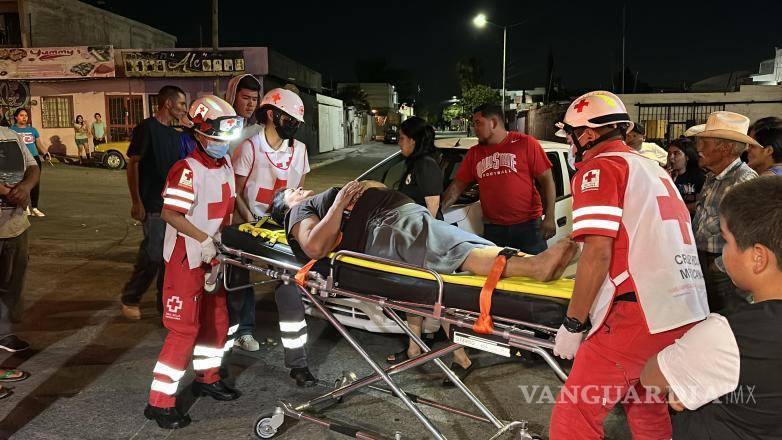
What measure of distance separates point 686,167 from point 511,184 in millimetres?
2104

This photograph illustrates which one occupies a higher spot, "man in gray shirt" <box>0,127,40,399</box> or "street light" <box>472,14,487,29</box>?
"street light" <box>472,14,487,29</box>

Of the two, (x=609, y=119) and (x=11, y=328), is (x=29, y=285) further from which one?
(x=609, y=119)

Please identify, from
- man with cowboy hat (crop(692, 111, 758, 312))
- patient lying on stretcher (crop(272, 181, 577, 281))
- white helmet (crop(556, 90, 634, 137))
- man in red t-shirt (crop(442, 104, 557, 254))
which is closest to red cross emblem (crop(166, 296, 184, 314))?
patient lying on stretcher (crop(272, 181, 577, 281))

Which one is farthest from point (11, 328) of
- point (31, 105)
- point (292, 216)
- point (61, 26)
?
point (61, 26)

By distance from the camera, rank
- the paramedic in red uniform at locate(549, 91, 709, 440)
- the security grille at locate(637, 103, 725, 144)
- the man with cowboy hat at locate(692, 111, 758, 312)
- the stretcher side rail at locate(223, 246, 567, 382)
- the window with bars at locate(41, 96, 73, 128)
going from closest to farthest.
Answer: the paramedic in red uniform at locate(549, 91, 709, 440) < the stretcher side rail at locate(223, 246, 567, 382) < the man with cowboy hat at locate(692, 111, 758, 312) < the security grille at locate(637, 103, 725, 144) < the window with bars at locate(41, 96, 73, 128)

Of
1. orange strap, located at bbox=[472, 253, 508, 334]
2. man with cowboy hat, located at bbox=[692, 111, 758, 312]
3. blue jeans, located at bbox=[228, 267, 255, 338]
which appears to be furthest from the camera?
→ blue jeans, located at bbox=[228, 267, 255, 338]

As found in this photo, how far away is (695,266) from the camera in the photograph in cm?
233

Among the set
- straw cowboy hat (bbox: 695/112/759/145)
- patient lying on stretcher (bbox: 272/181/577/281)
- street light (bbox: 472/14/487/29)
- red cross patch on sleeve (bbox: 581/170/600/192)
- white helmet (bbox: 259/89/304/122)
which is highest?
street light (bbox: 472/14/487/29)

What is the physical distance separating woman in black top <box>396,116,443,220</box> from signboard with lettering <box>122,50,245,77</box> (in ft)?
65.2

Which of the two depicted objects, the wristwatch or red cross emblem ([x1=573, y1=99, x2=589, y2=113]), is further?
red cross emblem ([x1=573, y1=99, x2=589, y2=113])

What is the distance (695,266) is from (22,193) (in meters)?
4.38

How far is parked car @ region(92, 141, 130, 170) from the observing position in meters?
20.3

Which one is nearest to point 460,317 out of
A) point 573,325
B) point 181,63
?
point 573,325

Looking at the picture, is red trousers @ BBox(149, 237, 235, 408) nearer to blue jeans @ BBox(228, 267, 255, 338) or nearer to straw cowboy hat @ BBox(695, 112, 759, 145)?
blue jeans @ BBox(228, 267, 255, 338)
